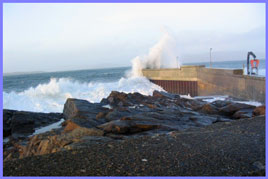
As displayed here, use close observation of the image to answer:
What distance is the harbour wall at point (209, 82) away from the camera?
1139cm

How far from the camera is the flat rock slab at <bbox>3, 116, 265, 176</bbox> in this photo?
3381 millimetres

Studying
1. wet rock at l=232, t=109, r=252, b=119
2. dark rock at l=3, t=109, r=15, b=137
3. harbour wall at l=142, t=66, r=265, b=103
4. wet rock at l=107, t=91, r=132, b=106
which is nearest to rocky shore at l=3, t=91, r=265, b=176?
wet rock at l=232, t=109, r=252, b=119

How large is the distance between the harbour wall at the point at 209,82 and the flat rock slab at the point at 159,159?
6.92 m

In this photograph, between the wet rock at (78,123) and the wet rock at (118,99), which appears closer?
the wet rock at (78,123)

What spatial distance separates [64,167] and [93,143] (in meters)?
1.38

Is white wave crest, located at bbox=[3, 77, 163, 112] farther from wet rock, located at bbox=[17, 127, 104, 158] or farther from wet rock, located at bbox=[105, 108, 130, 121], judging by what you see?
wet rock, located at bbox=[17, 127, 104, 158]

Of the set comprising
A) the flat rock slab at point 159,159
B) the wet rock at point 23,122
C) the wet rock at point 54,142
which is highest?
the flat rock slab at point 159,159

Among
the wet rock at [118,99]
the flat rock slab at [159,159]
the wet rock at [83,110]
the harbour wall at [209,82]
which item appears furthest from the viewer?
the wet rock at [118,99]

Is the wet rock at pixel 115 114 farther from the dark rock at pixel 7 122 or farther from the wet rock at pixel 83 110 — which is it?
the dark rock at pixel 7 122

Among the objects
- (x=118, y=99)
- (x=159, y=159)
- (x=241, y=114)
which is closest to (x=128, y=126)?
(x=159, y=159)

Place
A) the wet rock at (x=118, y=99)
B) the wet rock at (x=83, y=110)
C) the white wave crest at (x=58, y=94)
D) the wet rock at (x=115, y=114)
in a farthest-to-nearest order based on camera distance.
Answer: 1. the white wave crest at (x=58, y=94)
2. the wet rock at (x=118, y=99)
3. the wet rock at (x=83, y=110)
4. the wet rock at (x=115, y=114)

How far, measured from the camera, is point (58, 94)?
1858cm

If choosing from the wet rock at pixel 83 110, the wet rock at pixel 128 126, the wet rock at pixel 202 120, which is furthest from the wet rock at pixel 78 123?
the wet rock at pixel 202 120

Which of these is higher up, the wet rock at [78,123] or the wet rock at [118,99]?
the wet rock at [78,123]
